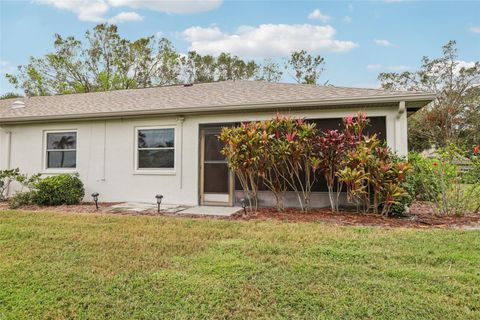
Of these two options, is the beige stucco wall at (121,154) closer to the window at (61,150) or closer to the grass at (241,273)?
the window at (61,150)

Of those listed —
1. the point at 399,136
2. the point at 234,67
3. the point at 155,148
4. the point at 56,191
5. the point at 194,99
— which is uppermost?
the point at 234,67

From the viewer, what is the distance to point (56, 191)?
830cm

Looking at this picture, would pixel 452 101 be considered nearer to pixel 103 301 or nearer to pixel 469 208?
pixel 469 208

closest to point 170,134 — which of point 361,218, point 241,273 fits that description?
point 361,218

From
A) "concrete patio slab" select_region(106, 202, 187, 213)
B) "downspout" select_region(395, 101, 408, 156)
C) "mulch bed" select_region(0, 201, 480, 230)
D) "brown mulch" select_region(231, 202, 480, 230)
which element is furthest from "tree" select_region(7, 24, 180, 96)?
"downspout" select_region(395, 101, 408, 156)

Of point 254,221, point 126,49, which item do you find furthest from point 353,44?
point 126,49

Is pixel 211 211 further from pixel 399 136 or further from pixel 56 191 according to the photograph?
pixel 399 136

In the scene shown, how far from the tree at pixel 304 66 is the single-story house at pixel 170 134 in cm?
1846

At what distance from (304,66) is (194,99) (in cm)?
2071

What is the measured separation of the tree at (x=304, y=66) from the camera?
27.3m

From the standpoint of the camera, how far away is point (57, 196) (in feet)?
27.3

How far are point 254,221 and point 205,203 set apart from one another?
8.61 ft

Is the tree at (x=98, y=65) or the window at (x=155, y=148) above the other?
the tree at (x=98, y=65)

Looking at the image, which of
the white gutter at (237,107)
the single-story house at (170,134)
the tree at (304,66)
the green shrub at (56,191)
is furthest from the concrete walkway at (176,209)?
the tree at (304,66)
